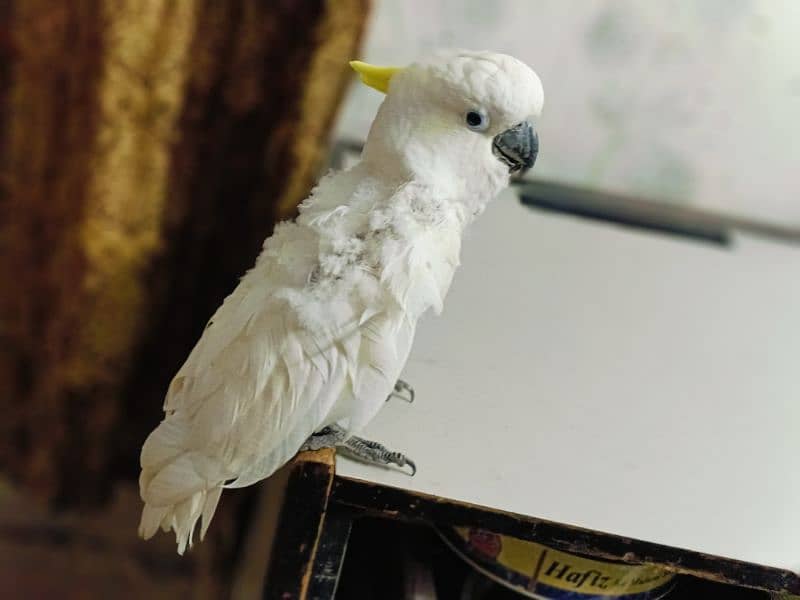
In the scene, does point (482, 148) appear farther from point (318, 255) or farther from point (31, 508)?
point (31, 508)

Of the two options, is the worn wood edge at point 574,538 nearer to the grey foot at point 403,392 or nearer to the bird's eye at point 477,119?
the grey foot at point 403,392

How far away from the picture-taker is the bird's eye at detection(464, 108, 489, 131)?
64 centimetres

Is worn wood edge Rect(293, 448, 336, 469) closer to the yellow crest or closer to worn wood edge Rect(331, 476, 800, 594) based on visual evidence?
worn wood edge Rect(331, 476, 800, 594)

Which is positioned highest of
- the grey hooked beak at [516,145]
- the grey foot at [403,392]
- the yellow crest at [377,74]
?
the yellow crest at [377,74]

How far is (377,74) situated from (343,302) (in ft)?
0.74

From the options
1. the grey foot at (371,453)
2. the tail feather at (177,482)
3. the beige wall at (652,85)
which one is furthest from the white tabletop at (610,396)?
the beige wall at (652,85)

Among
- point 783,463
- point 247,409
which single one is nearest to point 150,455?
point 247,409

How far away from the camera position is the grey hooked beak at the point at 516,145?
67 cm

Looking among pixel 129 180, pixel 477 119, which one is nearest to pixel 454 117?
pixel 477 119

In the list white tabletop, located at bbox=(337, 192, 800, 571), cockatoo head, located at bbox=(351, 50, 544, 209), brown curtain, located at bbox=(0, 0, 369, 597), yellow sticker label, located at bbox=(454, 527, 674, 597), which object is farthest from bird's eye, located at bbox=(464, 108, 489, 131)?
brown curtain, located at bbox=(0, 0, 369, 597)

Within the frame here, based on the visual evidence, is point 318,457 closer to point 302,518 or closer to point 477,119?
point 302,518

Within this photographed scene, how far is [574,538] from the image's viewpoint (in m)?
0.57

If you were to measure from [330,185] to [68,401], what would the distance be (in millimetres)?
796

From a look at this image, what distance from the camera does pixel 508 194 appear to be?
3.88ft
